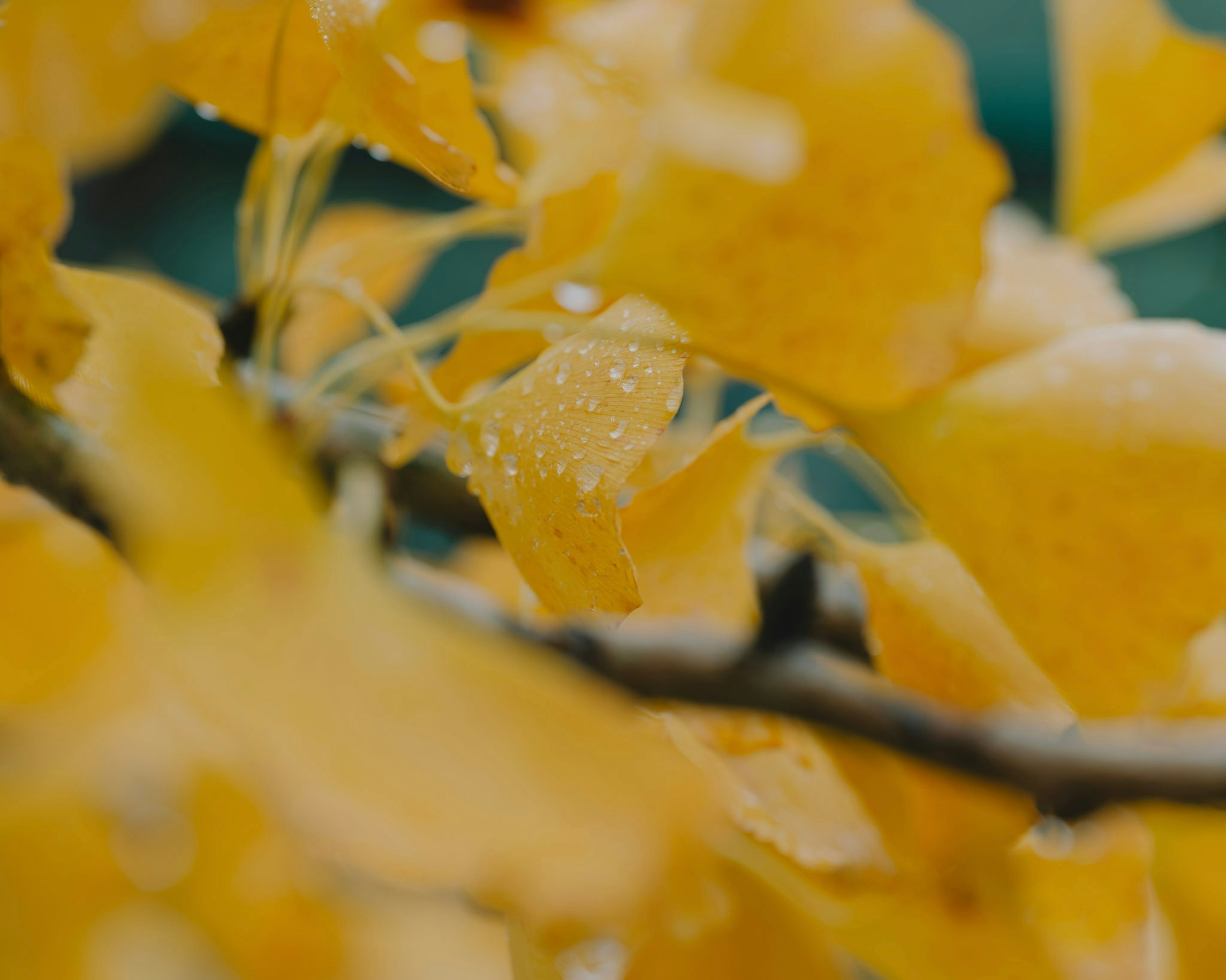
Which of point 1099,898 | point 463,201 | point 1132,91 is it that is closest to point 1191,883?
point 1099,898

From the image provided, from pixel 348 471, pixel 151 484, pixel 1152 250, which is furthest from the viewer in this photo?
pixel 1152 250

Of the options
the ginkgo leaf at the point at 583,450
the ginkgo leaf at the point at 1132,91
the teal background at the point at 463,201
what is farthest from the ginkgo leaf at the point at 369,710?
the teal background at the point at 463,201

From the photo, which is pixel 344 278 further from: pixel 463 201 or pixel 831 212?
pixel 463 201

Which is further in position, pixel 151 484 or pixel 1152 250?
pixel 1152 250

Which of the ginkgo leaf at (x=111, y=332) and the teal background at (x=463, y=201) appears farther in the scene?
the teal background at (x=463, y=201)

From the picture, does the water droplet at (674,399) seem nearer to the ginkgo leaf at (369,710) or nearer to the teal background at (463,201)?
the ginkgo leaf at (369,710)

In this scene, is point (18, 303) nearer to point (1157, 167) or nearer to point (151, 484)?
point (151, 484)

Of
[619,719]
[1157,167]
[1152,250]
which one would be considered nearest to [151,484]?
[619,719]
